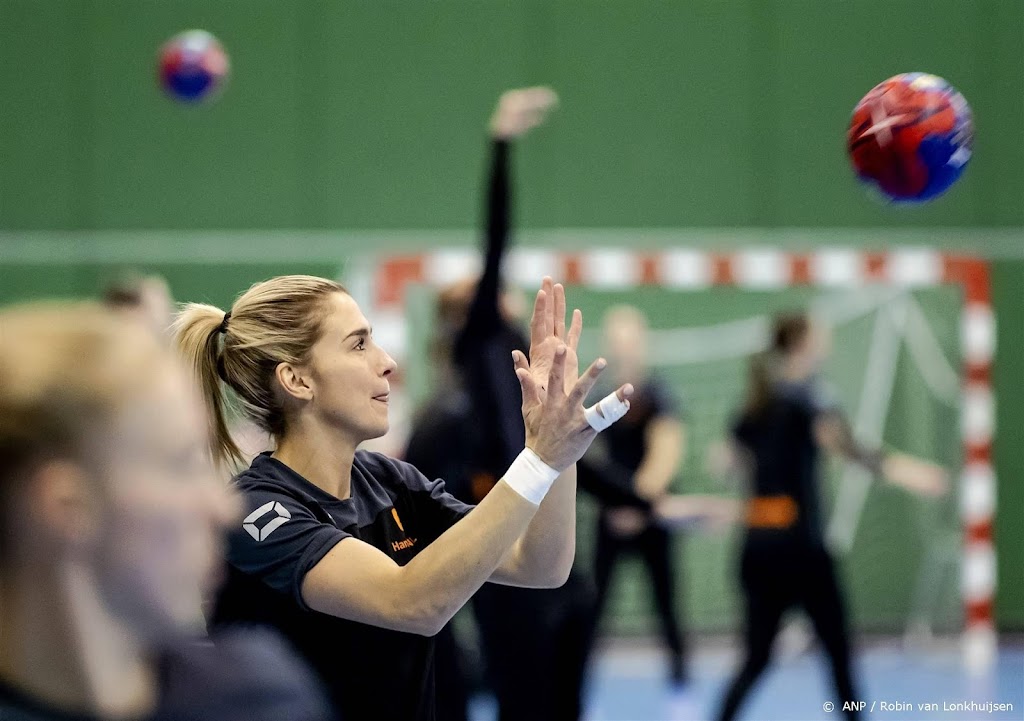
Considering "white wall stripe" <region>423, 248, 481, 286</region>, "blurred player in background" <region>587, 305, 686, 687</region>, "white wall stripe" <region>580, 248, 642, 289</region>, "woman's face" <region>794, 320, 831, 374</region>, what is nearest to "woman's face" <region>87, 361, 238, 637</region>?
"woman's face" <region>794, 320, 831, 374</region>

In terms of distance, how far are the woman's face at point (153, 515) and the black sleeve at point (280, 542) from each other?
45.1 inches

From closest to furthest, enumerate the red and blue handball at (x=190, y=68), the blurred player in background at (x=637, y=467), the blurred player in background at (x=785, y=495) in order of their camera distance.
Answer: the blurred player in background at (x=785, y=495), the blurred player in background at (x=637, y=467), the red and blue handball at (x=190, y=68)

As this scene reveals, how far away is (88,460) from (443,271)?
7.58 meters

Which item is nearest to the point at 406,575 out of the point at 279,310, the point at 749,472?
the point at 279,310

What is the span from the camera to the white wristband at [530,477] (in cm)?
208

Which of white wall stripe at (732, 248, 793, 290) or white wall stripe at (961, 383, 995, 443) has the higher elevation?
white wall stripe at (732, 248, 793, 290)

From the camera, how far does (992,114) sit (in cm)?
940

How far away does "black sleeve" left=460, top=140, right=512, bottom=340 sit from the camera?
4027mm

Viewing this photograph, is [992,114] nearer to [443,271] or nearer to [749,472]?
[443,271]

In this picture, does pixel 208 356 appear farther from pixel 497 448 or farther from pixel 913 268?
pixel 913 268

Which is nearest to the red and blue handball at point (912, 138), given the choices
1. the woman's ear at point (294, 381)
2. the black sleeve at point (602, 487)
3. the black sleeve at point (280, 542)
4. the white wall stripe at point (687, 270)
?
the black sleeve at point (602, 487)

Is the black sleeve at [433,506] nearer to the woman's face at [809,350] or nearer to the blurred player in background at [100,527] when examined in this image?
→ the blurred player in background at [100,527]

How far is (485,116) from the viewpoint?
9.34 metres

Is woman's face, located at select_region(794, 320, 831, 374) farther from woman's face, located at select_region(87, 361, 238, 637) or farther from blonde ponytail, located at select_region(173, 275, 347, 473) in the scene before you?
woman's face, located at select_region(87, 361, 238, 637)
